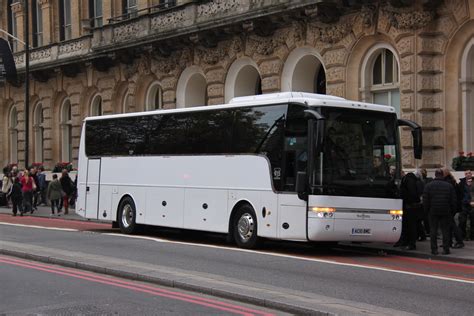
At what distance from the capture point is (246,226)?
59.0 feet

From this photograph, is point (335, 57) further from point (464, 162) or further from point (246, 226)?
point (246, 226)

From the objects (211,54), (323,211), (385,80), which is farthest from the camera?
(211,54)

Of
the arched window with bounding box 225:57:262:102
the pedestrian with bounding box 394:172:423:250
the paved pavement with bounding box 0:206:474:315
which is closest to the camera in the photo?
the paved pavement with bounding box 0:206:474:315

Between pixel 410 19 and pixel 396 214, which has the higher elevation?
pixel 410 19

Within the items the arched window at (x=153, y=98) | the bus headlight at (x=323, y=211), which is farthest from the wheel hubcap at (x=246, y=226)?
the arched window at (x=153, y=98)

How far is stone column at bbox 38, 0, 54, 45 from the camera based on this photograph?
43969 mm

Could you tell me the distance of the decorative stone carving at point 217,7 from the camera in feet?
96.3

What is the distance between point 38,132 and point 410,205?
3175 centimetres

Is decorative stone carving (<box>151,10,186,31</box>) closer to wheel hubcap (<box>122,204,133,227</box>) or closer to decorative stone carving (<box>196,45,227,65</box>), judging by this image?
decorative stone carving (<box>196,45,227,65</box>)

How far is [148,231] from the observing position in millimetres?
23391

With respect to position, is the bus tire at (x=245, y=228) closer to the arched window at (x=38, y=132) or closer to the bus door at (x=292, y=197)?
the bus door at (x=292, y=197)

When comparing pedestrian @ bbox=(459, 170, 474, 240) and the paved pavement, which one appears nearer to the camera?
the paved pavement

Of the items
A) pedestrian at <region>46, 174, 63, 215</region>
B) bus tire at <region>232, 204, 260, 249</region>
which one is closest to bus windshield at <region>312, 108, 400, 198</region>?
bus tire at <region>232, 204, 260, 249</region>

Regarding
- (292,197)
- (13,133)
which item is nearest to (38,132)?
(13,133)
